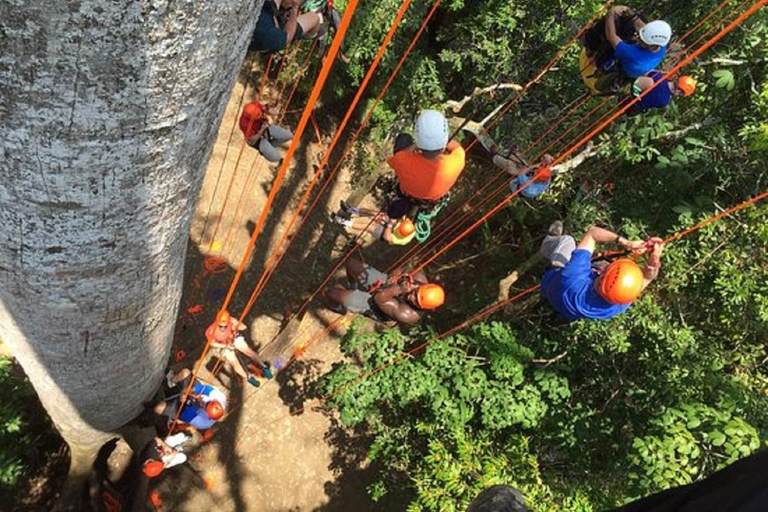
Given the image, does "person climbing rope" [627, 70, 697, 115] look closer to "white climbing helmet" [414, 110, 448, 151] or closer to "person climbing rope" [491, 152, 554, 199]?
"person climbing rope" [491, 152, 554, 199]

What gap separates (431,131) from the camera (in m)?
4.02

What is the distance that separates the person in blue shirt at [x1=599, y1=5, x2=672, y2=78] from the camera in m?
4.33

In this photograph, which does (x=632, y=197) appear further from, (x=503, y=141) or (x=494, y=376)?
(x=494, y=376)

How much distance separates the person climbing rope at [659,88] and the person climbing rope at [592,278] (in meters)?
1.23

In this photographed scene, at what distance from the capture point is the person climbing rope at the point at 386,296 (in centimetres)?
507

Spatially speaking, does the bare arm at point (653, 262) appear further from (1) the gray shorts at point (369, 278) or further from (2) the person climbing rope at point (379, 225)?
(1) the gray shorts at point (369, 278)

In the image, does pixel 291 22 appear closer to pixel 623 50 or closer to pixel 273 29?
pixel 273 29

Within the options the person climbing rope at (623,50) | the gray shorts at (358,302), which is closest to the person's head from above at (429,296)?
the gray shorts at (358,302)

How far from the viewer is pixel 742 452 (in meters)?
3.07

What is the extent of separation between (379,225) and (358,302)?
2.51ft

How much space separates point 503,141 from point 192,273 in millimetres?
3940

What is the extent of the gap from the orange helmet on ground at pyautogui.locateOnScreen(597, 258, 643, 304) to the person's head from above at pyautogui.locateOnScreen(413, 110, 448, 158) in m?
1.43

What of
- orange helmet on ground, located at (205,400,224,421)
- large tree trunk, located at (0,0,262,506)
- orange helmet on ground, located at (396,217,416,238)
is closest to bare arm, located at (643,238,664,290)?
orange helmet on ground, located at (396,217,416,238)

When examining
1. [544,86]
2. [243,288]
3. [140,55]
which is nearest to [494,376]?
[544,86]
